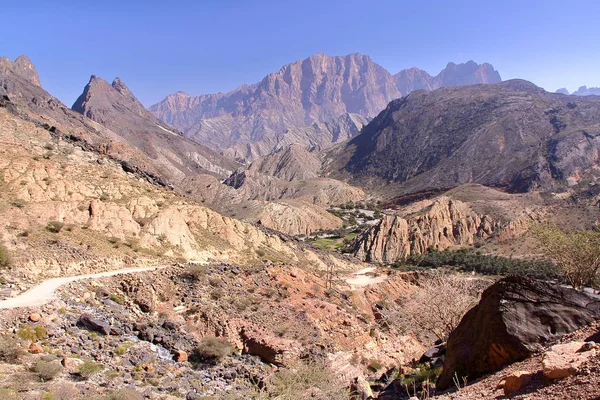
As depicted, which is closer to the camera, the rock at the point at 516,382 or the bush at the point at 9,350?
the rock at the point at 516,382

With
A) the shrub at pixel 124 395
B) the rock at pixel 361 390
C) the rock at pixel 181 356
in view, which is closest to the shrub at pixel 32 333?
the shrub at pixel 124 395

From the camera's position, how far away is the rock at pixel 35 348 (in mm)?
13969

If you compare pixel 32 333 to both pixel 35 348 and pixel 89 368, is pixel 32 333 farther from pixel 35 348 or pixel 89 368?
pixel 89 368

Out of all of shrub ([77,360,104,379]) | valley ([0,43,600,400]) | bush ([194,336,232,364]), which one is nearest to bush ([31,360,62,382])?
valley ([0,43,600,400])

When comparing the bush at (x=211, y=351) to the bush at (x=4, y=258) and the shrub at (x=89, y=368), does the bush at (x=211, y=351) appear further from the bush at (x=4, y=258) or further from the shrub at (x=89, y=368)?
the bush at (x=4, y=258)

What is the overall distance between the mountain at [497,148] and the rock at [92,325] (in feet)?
423

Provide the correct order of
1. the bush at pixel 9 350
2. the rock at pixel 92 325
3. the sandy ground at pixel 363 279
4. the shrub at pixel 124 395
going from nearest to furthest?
the shrub at pixel 124 395
the bush at pixel 9 350
the rock at pixel 92 325
the sandy ground at pixel 363 279

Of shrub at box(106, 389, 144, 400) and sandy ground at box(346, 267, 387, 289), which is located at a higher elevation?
shrub at box(106, 389, 144, 400)

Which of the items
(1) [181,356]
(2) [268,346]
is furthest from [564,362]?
(2) [268,346]

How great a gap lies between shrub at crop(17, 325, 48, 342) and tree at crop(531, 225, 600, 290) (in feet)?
84.9

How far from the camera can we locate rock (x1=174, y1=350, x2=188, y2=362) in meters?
17.5

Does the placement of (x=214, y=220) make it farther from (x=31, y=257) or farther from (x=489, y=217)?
(x=489, y=217)

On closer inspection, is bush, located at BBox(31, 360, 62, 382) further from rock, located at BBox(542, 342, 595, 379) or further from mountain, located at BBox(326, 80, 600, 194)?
mountain, located at BBox(326, 80, 600, 194)

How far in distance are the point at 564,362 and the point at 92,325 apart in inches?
625
